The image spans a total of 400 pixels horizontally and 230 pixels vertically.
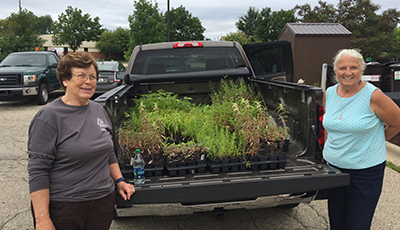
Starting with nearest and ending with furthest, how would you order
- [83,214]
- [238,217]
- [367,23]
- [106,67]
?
[83,214] → [238,217] → [106,67] → [367,23]

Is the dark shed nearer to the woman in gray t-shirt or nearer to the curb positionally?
the curb

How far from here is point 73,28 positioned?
174ft

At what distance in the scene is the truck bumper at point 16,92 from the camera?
450 inches

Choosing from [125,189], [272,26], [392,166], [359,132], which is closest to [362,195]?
[359,132]

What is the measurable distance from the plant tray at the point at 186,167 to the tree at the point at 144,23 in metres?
28.3

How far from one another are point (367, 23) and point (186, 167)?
25.8 meters

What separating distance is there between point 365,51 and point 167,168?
967 inches

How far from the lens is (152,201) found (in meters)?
2.52

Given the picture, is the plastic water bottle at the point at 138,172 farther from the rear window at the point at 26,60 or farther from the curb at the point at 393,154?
the rear window at the point at 26,60

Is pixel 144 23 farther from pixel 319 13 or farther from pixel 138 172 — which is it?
pixel 138 172

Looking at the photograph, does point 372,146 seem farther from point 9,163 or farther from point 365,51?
point 365,51

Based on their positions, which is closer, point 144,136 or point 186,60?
point 144,136

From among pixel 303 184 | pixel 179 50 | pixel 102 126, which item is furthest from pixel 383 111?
pixel 179 50

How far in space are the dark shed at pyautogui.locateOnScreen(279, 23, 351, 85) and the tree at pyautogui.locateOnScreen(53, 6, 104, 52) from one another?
150 ft
